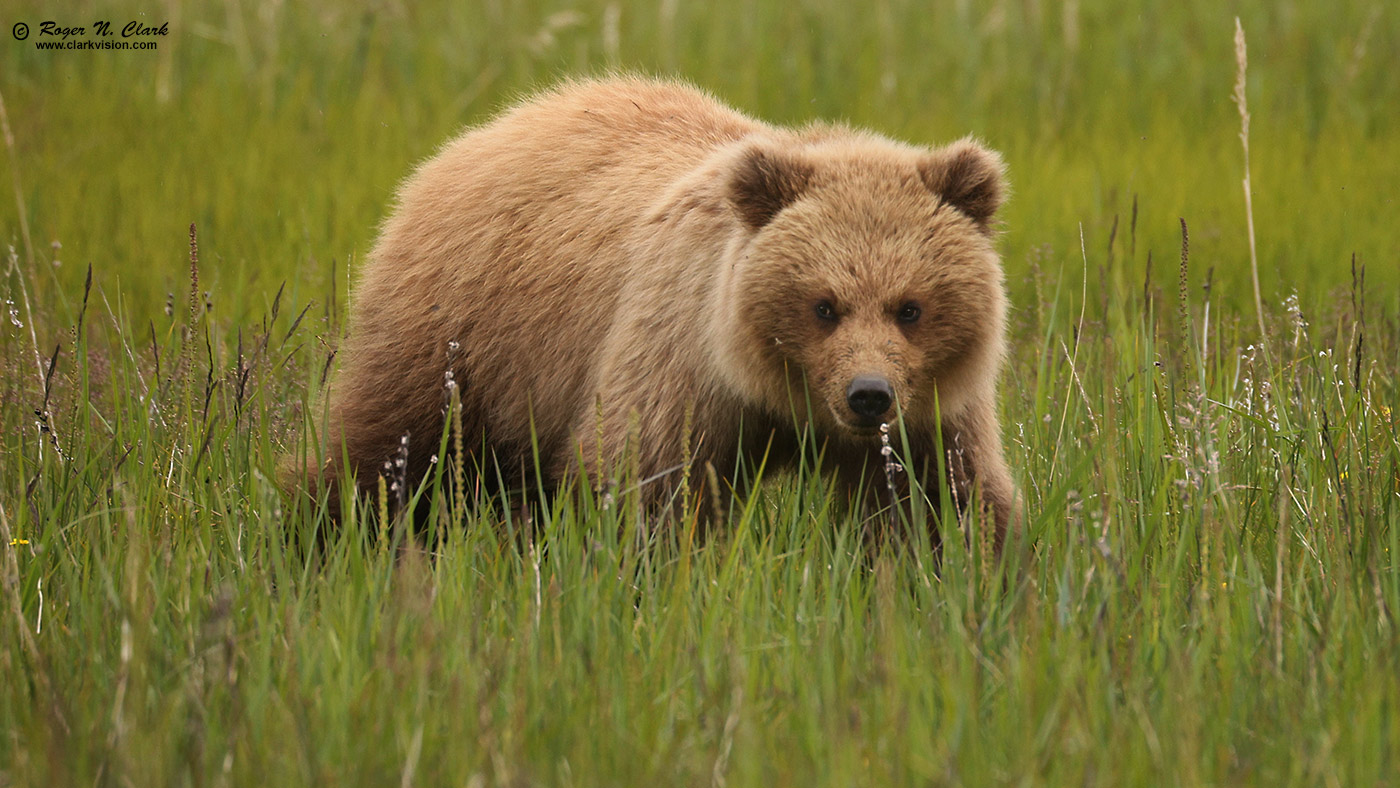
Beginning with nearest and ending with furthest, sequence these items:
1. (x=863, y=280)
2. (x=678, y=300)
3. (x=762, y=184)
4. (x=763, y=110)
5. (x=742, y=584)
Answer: (x=742, y=584), (x=863, y=280), (x=762, y=184), (x=678, y=300), (x=763, y=110)

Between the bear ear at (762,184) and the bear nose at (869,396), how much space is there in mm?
661

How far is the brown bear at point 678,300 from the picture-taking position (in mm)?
3930

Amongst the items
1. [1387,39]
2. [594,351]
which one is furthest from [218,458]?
[1387,39]

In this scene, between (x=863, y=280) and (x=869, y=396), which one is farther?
(x=863, y=280)

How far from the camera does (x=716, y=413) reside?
4.11m

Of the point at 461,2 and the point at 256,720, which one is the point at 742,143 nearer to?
the point at 256,720

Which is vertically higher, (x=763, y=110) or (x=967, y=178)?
(x=967, y=178)

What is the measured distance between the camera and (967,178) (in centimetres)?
412

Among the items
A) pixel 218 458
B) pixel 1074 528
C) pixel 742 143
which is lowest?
pixel 218 458

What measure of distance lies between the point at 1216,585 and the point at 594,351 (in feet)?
6.75

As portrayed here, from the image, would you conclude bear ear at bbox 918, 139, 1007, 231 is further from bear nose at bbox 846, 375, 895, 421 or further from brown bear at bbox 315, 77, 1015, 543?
bear nose at bbox 846, 375, 895, 421

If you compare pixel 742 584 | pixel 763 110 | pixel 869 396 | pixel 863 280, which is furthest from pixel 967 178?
pixel 763 110

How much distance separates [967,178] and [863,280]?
19.8 inches

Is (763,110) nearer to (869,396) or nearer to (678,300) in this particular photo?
(678,300)
